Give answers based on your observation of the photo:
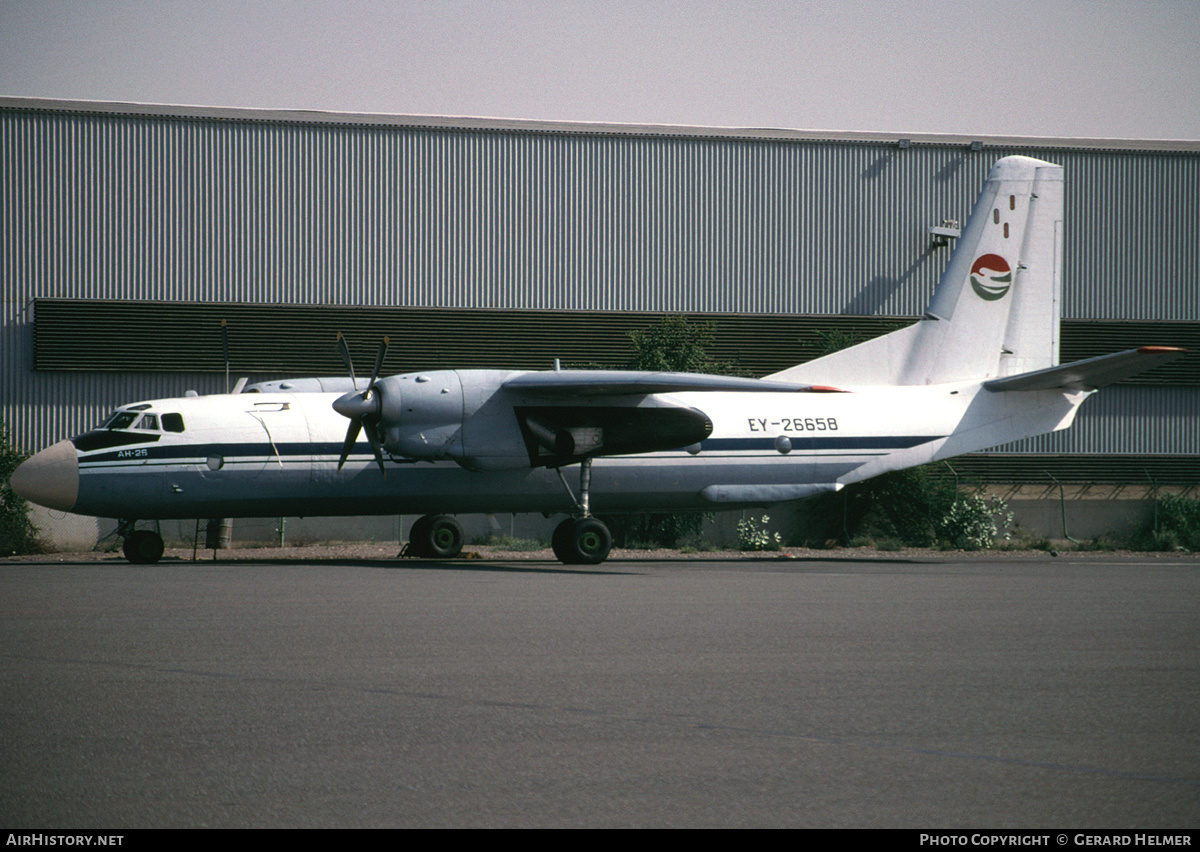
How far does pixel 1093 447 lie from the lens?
115ft

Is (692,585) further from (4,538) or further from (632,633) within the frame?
(4,538)

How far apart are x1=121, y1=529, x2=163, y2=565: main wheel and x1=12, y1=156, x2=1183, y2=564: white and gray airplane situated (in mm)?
37

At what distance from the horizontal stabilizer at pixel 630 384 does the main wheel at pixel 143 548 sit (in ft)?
23.3

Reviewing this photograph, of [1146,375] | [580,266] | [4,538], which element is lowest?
[4,538]

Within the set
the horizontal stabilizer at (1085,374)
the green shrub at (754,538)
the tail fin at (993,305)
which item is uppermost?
the tail fin at (993,305)

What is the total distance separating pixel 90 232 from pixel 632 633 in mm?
27780

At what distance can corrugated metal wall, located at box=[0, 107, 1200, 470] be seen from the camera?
106ft

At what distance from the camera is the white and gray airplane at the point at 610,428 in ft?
67.4

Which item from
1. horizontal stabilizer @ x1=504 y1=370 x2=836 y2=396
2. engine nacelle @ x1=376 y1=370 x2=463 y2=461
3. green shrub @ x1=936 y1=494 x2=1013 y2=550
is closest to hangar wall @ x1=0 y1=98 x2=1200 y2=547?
Result: green shrub @ x1=936 y1=494 x2=1013 y2=550

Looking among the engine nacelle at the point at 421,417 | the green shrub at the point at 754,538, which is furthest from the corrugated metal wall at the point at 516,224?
the engine nacelle at the point at 421,417

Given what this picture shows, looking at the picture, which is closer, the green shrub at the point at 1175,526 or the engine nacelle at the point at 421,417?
the engine nacelle at the point at 421,417

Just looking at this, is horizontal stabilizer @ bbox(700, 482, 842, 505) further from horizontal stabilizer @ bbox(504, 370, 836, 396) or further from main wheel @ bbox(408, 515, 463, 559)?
main wheel @ bbox(408, 515, 463, 559)

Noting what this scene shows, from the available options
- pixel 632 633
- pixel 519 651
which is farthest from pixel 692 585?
pixel 519 651

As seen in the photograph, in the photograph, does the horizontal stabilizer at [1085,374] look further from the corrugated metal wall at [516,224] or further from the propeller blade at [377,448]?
the propeller blade at [377,448]
